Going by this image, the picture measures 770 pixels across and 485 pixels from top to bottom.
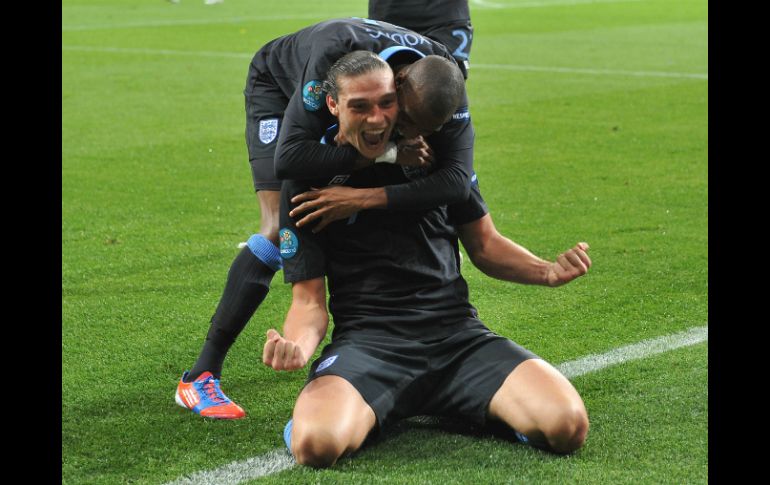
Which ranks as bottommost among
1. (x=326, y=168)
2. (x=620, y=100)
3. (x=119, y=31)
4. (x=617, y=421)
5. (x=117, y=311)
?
(x=119, y=31)

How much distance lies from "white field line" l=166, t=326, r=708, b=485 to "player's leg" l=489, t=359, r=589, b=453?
27.3 inches

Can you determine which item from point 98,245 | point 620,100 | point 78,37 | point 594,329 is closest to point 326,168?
point 594,329

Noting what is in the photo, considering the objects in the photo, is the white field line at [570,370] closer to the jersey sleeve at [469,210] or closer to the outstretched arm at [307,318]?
the outstretched arm at [307,318]

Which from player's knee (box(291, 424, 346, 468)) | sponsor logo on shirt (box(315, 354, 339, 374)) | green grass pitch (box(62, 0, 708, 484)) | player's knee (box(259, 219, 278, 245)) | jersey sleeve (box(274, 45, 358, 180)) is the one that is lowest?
green grass pitch (box(62, 0, 708, 484))

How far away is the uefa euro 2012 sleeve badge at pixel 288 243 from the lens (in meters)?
4.12

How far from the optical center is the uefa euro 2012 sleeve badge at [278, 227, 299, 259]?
412cm

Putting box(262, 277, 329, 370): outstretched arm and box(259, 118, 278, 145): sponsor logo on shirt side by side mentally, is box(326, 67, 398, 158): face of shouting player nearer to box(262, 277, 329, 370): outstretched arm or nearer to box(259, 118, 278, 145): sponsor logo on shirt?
box(262, 277, 329, 370): outstretched arm

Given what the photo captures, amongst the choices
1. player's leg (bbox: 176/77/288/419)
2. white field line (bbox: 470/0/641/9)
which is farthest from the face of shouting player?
white field line (bbox: 470/0/641/9)

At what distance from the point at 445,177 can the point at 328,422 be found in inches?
34.4

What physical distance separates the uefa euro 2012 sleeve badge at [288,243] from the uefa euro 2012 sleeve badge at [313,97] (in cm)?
43

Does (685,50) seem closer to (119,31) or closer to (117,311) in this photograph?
(119,31)

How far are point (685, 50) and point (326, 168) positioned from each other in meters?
14.4

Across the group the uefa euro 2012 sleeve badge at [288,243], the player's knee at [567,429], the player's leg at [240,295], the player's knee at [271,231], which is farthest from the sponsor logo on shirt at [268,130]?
the player's knee at [567,429]
